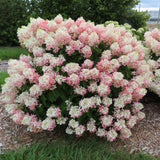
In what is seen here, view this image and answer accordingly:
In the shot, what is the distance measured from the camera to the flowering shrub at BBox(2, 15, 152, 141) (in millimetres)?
2643

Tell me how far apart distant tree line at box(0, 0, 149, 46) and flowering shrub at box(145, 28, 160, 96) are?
442cm

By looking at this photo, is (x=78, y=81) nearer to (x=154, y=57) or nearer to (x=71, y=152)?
(x=71, y=152)

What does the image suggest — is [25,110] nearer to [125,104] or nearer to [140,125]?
[125,104]

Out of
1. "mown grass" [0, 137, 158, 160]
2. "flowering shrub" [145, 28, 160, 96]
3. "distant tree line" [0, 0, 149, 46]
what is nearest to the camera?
"mown grass" [0, 137, 158, 160]

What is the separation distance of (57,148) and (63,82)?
2.40ft

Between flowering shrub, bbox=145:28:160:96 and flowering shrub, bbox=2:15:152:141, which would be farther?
flowering shrub, bbox=145:28:160:96

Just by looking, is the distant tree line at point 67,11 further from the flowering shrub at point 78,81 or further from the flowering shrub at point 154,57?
the flowering shrub at point 78,81

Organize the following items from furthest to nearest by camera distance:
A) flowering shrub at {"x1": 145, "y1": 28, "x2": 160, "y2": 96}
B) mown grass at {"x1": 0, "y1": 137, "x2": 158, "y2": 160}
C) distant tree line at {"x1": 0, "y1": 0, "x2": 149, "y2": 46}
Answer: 1. distant tree line at {"x1": 0, "y1": 0, "x2": 149, "y2": 46}
2. flowering shrub at {"x1": 145, "y1": 28, "x2": 160, "y2": 96}
3. mown grass at {"x1": 0, "y1": 137, "x2": 158, "y2": 160}

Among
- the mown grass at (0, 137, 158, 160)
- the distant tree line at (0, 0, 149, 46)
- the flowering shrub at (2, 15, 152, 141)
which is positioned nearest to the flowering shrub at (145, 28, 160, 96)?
the flowering shrub at (2, 15, 152, 141)

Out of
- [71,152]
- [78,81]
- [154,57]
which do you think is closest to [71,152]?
[71,152]

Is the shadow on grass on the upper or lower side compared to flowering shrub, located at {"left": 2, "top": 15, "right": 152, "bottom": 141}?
lower

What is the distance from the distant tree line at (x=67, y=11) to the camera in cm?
800

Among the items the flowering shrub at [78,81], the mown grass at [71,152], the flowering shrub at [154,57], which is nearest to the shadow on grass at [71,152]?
the mown grass at [71,152]

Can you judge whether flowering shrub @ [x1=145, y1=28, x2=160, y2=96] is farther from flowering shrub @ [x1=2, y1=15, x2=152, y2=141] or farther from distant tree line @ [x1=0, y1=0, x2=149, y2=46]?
distant tree line @ [x1=0, y1=0, x2=149, y2=46]
